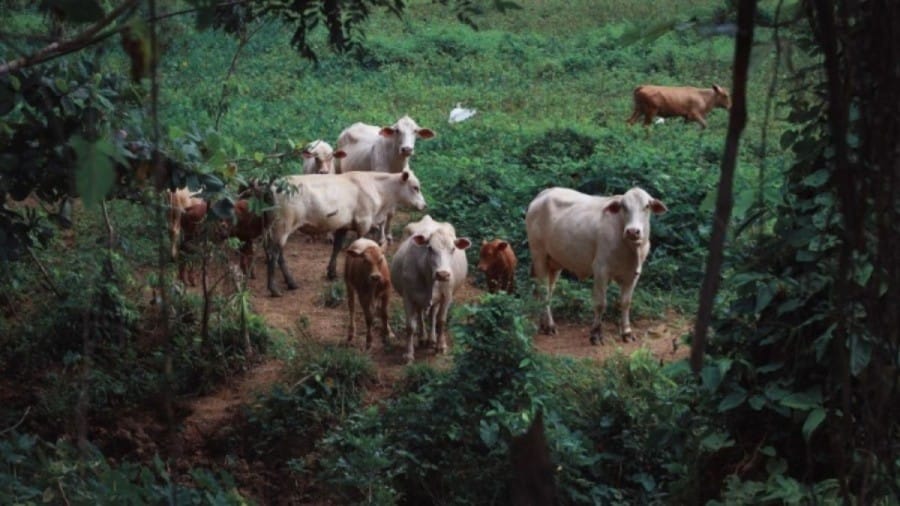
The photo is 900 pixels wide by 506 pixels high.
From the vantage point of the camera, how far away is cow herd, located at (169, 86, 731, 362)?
9.71 m

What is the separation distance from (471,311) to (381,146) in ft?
19.7

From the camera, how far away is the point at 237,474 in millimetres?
8141

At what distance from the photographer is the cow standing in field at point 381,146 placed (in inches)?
524

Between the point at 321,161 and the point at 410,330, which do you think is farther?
the point at 321,161

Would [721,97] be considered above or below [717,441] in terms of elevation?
above

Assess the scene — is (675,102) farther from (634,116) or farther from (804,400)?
(804,400)

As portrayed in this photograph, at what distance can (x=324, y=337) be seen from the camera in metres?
10.0

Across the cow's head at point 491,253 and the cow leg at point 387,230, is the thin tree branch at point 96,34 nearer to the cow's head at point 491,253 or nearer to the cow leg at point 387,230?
the cow's head at point 491,253

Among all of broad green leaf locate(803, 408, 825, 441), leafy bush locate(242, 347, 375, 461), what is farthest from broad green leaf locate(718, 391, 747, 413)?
leafy bush locate(242, 347, 375, 461)

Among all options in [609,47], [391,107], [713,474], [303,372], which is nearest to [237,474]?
[303,372]

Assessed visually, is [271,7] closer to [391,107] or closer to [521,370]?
[521,370]

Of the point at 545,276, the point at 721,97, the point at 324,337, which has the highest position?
the point at 721,97

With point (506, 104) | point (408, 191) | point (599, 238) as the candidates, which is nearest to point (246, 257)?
point (408, 191)

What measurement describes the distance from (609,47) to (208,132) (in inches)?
586
